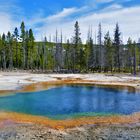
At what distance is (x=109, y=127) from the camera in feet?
52.4

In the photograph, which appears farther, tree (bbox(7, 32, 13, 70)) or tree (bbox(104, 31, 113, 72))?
→ tree (bbox(7, 32, 13, 70))

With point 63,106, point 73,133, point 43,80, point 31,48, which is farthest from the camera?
point 31,48

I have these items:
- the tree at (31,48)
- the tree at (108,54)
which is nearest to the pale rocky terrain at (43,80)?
the tree at (108,54)

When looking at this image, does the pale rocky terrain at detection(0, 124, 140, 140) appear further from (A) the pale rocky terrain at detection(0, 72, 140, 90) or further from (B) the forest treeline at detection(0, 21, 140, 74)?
(B) the forest treeline at detection(0, 21, 140, 74)

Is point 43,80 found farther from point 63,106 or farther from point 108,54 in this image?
point 108,54

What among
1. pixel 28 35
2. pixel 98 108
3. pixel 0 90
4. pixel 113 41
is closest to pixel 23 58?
pixel 28 35

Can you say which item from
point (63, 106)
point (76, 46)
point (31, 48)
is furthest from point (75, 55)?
point (63, 106)

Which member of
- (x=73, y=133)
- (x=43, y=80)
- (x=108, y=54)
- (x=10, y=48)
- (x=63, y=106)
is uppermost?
(x=10, y=48)

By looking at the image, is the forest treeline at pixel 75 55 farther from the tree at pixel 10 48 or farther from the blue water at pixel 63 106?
the blue water at pixel 63 106

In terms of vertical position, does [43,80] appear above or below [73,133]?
above

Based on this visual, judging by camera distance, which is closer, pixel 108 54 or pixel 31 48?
pixel 108 54

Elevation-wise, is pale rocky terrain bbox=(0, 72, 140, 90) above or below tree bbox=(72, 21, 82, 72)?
below

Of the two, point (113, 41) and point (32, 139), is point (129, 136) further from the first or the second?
point (113, 41)

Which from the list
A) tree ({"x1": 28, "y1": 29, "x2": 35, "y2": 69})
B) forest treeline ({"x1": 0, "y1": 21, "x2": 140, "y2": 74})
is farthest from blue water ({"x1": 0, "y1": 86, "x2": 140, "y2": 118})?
tree ({"x1": 28, "y1": 29, "x2": 35, "y2": 69})
